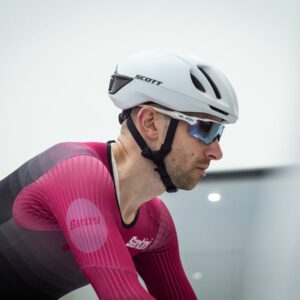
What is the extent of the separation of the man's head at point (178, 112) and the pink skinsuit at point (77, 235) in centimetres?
11

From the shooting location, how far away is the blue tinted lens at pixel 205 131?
1138 millimetres

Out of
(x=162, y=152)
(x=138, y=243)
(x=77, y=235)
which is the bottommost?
(x=138, y=243)

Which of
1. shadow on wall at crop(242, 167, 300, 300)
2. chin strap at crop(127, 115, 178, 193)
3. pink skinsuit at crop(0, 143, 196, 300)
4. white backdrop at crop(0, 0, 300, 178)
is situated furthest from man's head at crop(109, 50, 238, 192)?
white backdrop at crop(0, 0, 300, 178)

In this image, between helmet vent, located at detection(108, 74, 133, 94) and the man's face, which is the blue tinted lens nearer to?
the man's face

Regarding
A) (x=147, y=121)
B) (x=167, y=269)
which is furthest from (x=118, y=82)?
(x=167, y=269)

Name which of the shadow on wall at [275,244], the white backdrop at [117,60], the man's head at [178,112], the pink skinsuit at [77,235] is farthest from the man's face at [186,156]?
the white backdrop at [117,60]

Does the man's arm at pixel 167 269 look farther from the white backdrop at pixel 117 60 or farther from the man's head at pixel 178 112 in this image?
the white backdrop at pixel 117 60

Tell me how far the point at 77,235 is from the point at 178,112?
1.12ft

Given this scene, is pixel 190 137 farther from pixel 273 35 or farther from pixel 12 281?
pixel 273 35

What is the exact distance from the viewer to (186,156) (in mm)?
1143

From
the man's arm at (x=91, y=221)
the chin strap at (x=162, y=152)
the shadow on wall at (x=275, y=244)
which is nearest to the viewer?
the man's arm at (x=91, y=221)

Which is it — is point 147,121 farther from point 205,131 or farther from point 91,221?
point 91,221

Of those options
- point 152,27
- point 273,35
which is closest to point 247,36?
point 273,35

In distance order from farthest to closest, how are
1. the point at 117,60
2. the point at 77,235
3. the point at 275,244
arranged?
the point at 117,60 < the point at 275,244 < the point at 77,235
